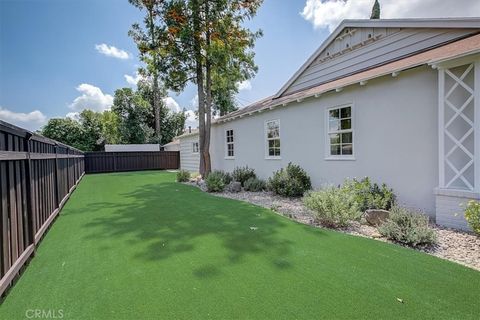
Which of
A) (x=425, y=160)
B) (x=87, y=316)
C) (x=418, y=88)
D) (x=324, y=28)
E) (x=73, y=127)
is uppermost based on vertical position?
(x=324, y=28)

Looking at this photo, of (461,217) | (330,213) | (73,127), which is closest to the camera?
(461,217)

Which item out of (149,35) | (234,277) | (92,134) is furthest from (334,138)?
(92,134)

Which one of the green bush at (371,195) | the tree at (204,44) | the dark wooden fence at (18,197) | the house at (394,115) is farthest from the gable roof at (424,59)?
the dark wooden fence at (18,197)

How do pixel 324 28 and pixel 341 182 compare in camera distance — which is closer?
pixel 341 182

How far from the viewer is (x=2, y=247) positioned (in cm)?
240

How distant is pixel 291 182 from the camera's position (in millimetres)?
7746

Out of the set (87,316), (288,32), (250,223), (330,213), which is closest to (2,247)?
(87,316)

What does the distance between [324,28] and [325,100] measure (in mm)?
5271

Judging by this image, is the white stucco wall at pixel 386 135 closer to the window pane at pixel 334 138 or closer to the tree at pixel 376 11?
the window pane at pixel 334 138

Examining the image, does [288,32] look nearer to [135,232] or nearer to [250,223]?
[250,223]

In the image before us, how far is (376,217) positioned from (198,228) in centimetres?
324

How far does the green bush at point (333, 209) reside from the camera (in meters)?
4.73

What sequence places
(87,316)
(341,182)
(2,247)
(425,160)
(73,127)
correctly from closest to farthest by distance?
1. (87,316)
2. (2,247)
3. (425,160)
4. (341,182)
5. (73,127)

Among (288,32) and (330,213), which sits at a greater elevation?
(288,32)
